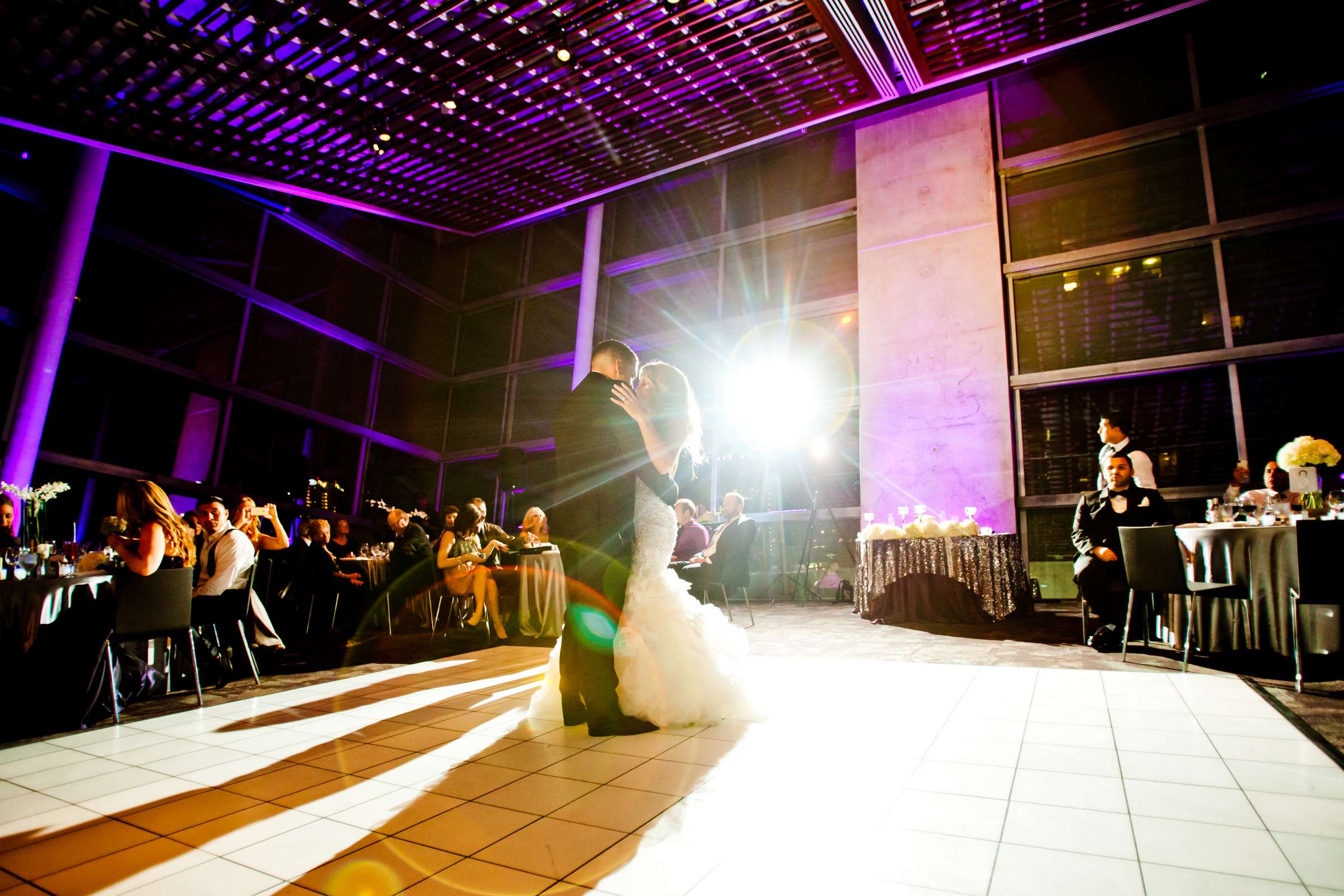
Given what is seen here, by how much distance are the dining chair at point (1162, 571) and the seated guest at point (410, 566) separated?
537 centimetres

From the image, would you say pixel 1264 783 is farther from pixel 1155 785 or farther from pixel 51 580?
pixel 51 580

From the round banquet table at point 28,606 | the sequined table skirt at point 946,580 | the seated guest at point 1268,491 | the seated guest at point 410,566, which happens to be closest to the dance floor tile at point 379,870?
the round banquet table at point 28,606

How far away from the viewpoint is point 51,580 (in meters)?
2.71

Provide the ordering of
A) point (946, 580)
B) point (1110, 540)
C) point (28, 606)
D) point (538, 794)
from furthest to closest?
point (946, 580) → point (1110, 540) → point (28, 606) → point (538, 794)

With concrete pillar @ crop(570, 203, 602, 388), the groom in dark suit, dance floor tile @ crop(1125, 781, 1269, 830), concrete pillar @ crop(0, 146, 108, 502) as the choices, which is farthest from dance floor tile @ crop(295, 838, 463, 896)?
concrete pillar @ crop(570, 203, 602, 388)

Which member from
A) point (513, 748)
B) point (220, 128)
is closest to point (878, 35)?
point (513, 748)

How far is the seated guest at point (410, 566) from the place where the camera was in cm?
575

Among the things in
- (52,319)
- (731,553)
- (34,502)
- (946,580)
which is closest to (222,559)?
(34,502)

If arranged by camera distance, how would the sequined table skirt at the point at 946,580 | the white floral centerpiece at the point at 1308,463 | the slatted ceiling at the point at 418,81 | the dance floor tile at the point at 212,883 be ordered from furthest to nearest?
the sequined table skirt at the point at 946,580 < the slatted ceiling at the point at 418,81 < the white floral centerpiece at the point at 1308,463 < the dance floor tile at the point at 212,883

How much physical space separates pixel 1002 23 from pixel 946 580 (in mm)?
4167

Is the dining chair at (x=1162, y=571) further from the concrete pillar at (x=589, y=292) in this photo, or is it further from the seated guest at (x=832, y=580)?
the concrete pillar at (x=589, y=292)

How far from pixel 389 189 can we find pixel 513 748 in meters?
5.16

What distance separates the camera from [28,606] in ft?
8.65

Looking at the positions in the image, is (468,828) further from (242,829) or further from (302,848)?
(242,829)
